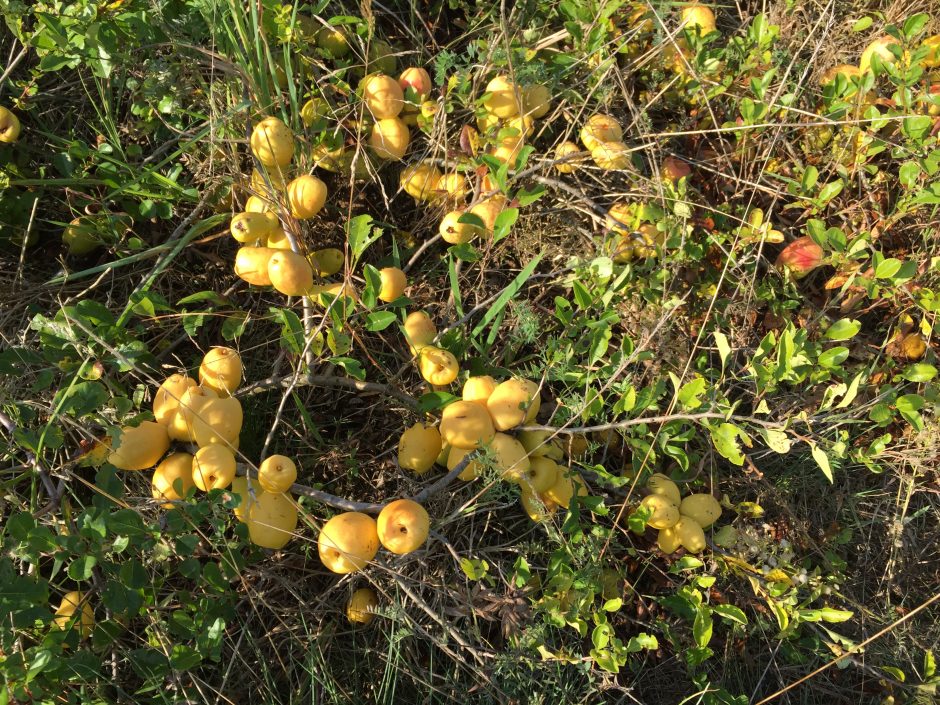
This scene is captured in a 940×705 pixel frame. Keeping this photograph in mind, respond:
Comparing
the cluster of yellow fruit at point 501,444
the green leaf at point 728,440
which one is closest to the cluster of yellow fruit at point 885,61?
the green leaf at point 728,440

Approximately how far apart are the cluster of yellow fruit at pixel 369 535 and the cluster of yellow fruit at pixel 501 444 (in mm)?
245

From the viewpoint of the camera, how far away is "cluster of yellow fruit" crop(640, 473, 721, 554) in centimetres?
238

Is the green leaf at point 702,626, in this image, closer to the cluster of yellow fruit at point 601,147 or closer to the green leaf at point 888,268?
the green leaf at point 888,268

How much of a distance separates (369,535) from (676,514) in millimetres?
1036

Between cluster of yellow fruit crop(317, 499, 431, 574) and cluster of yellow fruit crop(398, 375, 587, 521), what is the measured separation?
245 mm

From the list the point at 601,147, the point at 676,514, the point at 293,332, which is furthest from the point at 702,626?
the point at 601,147

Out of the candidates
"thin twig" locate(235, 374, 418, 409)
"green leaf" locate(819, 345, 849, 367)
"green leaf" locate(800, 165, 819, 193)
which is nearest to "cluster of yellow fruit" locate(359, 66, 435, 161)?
"thin twig" locate(235, 374, 418, 409)

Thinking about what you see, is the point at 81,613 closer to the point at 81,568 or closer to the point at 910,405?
the point at 81,568

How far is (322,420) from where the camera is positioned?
2750 millimetres

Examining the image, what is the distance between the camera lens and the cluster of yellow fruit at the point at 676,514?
238 centimetres

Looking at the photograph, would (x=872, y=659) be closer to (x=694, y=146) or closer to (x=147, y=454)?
(x=694, y=146)

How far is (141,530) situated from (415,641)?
3.31 ft

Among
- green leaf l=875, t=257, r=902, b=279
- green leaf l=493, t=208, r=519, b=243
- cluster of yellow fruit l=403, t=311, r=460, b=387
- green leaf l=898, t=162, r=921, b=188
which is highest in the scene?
green leaf l=898, t=162, r=921, b=188

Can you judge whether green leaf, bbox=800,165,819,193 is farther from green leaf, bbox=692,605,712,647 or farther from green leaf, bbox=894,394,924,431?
green leaf, bbox=692,605,712,647
